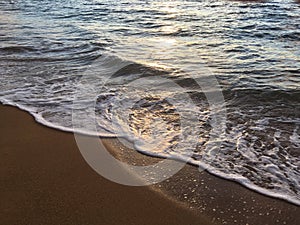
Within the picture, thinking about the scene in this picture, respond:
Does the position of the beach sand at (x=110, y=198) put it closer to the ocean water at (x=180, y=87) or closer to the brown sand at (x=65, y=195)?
the brown sand at (x=65, y=195)

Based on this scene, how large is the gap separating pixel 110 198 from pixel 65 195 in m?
0.33

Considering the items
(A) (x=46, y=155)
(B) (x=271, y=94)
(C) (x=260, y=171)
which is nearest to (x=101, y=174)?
(A) (x=46, y=155)

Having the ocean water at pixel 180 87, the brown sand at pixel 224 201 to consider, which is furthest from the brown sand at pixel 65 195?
the ocean water at pixel 180 87

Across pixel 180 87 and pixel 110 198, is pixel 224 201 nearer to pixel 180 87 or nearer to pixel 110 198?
pixel 110 198

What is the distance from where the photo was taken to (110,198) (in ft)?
8.46

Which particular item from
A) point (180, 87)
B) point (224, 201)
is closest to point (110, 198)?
point (224, 201)

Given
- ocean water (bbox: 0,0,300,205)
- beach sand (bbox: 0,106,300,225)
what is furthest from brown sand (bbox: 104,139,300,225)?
ocean water (bbox: 0,0,300,205)

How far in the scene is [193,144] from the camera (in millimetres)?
3418

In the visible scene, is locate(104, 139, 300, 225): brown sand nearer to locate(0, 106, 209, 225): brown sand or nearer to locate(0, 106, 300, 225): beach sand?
locate(0, 106, 300, 225): beach sand

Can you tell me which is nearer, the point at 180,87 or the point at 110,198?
the point at 110,198

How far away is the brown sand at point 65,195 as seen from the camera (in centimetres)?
237

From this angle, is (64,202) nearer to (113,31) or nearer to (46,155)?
(46,155)

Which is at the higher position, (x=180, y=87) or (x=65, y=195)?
(x=65, y=195)

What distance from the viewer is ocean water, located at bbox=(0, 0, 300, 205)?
3.29 meters
